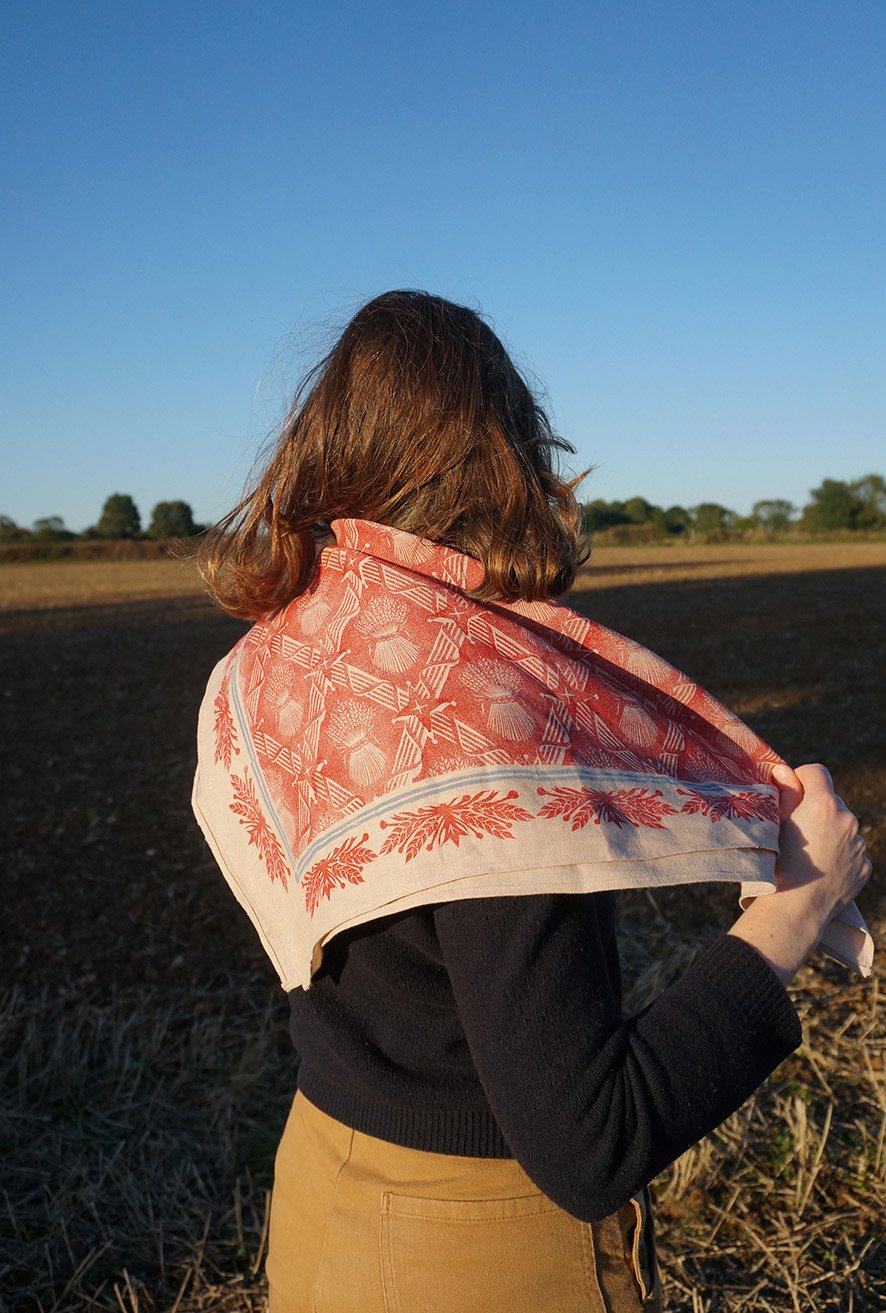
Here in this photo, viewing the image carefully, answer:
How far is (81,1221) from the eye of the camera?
2889 mm

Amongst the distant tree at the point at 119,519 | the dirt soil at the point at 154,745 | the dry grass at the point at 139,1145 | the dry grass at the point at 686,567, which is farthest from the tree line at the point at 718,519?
the dry grass at the point at 139,1145

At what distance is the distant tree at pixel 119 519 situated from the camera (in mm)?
61438

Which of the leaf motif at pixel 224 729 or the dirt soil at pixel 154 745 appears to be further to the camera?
the dirt soil at pixel 154 745

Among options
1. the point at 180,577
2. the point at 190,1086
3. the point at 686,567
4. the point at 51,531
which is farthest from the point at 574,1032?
the point at 51,531

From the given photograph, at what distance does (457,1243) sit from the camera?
3.80ft

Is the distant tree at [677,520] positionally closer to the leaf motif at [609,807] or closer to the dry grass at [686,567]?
the dry grass at [686,567]

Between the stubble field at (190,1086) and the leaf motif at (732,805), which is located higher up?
the leaf motif at (732,805)

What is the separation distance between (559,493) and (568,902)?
537 mm

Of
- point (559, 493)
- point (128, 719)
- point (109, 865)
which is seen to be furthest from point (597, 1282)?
point (128, 719)

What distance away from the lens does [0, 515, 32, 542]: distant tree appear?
5978cm

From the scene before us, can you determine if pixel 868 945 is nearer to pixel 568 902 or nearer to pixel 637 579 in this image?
pixel 568 902

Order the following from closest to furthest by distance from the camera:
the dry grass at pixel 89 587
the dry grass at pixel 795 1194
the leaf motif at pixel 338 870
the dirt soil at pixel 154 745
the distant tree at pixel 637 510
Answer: the leaf motif at pixel 338 870 → the dry grass at pixel 795 1194 → the dirt soil at pixel 154 745 → the dry grass at pixel 89 587 → the distant tree at pixel 637 510

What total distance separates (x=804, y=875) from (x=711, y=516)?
78625 mm

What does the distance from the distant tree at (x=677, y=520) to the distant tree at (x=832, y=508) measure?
26.8 feet
